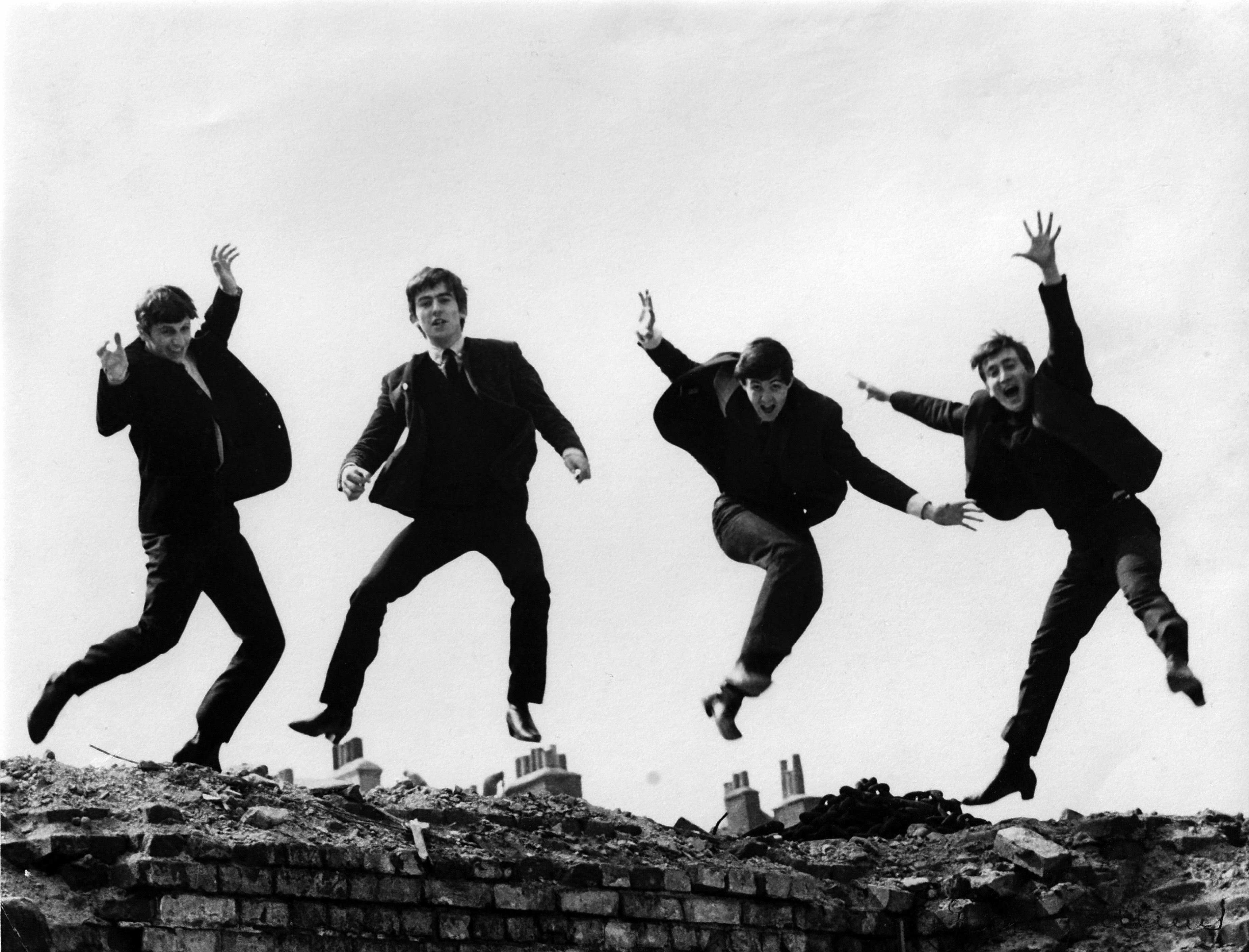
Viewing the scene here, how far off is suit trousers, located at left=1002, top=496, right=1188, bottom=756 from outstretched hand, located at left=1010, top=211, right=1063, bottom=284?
1750mm

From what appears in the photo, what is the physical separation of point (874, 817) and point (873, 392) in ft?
10.7

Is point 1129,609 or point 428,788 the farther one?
point 1129,609

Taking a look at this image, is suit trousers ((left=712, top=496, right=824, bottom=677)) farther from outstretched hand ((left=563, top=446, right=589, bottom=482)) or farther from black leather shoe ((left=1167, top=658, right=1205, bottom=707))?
black leather shoe ((left=1167, top=658, right=1205, bottom=707))

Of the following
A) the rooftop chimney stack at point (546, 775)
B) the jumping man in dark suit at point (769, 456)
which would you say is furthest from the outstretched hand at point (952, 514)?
the rooftop chimney stack at point (546, 775)

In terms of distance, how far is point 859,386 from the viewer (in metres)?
14.8

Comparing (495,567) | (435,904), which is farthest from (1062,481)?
(435,904)

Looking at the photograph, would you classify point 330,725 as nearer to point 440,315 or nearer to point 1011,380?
point 440,315

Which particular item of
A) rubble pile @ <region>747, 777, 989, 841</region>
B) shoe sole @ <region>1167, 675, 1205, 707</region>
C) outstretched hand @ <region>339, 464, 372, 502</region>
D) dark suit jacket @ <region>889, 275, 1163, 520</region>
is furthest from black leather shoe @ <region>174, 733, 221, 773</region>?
shoe sole @ <region>1167, 675, 1205, 707</region>

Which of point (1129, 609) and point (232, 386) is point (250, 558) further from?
point (1129, 609)

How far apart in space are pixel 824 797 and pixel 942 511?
2.28 meters

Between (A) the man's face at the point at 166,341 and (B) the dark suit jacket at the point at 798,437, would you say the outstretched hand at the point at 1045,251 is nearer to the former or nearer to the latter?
(B) the dark suit jacket at the point at 798,437

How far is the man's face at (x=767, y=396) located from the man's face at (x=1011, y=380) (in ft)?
5.36

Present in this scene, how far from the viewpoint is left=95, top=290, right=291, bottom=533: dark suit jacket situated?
12.6m

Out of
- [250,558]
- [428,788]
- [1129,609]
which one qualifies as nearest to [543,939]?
[428,788]
